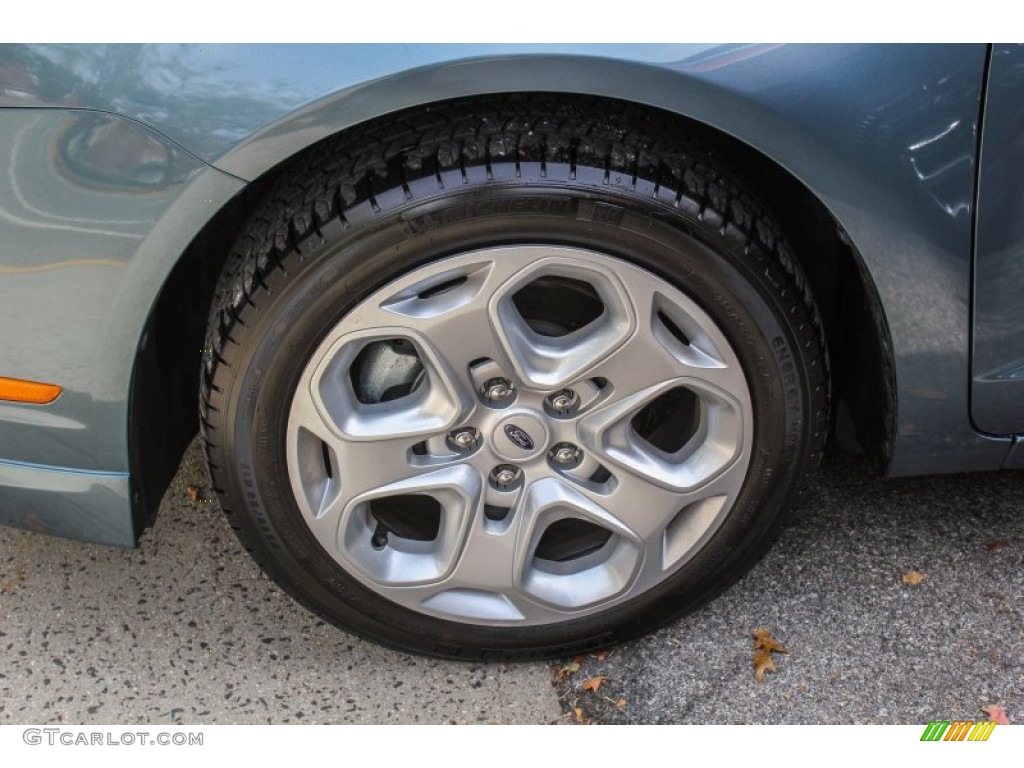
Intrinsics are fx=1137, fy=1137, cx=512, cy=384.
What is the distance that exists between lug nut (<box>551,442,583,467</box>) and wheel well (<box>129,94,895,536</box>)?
1.71 feet

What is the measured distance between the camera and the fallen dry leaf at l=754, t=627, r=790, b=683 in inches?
83.8

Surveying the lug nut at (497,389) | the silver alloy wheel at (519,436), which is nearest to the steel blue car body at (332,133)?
the silver alloy wheel at (519,436)

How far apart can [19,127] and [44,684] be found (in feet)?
3.48

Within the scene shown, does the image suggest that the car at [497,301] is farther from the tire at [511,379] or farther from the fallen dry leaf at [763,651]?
the fallen dry leaf at [763,651]

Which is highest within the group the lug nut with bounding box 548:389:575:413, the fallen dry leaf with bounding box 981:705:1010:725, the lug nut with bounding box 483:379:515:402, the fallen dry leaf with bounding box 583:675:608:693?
the fallen dry leaf with bounding box 981:705:1010:725

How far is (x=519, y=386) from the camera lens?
1.86m

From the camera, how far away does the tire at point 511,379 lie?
1724 millimetres

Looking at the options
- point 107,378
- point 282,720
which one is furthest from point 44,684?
point 107,378

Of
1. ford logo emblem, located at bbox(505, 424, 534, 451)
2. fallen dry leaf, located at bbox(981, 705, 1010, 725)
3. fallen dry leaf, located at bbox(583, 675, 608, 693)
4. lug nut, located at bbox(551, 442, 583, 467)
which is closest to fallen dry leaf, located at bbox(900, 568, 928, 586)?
fallen dry leaf, located at bbox(981, 705, 1010, 725)

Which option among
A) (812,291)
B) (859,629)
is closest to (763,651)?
(859,629)

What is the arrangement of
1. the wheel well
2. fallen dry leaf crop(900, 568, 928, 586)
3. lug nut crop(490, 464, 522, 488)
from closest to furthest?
1. the wheel well
2. lug nut crop(490, 464, 522, 488)
3. fallen dry leaf crop(900, 568, 928, 586)

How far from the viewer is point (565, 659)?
2.17 m

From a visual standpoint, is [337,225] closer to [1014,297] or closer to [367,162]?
[367,162]
